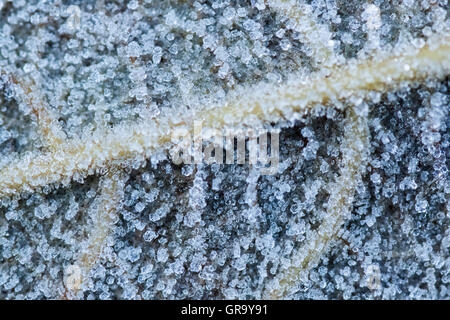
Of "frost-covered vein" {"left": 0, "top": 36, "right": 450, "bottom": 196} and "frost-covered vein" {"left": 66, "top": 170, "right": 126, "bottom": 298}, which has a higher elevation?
"frost-covered vein" {"left": 0, "top": 36, "right": 450, "bottom": 196}

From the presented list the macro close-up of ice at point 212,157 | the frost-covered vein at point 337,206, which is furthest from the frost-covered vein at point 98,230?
the frost-covered vein at point 337,206

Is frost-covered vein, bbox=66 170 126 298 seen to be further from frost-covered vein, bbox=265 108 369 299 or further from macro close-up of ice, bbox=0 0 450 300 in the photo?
frost-covered vein, bbox=265 108 369 299

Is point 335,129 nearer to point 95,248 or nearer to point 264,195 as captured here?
point 264,195

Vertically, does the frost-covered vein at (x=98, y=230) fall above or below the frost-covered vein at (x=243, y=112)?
below

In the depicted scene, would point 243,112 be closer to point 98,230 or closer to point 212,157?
point 212,157

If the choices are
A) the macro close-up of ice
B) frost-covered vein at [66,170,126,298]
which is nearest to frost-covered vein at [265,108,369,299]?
the macro close-up of ice

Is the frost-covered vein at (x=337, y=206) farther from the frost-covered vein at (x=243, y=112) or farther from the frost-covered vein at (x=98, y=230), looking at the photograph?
the frost-covered vein at (x=98, y=230)

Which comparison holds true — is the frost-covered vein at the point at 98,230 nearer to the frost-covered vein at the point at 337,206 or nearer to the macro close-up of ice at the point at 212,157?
the macro close-up of ice at the point at 212,157
